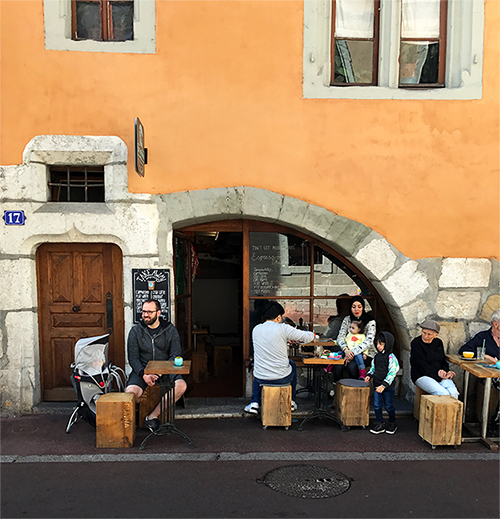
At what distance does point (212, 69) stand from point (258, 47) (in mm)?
617

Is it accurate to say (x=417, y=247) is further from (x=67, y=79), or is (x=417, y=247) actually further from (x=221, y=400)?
(x=67, y=79)

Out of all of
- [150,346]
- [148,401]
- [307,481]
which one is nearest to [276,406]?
[307,481]

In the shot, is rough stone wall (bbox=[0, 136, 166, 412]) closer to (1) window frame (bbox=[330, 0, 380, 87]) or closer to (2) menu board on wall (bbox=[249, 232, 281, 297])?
(2) menu board on wall (bbox=[249, 232, 281, 297])

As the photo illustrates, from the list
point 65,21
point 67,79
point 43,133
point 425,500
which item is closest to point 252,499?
point 425,500

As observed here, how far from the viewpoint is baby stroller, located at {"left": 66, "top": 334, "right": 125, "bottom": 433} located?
477 centimetres

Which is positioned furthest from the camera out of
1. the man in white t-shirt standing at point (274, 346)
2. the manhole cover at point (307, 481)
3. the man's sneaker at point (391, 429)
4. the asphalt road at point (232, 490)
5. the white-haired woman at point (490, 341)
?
the white-haired woman at point (490, 341)

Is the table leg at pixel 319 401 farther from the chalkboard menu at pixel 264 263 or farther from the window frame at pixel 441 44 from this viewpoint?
the window frame at pixel 441 44

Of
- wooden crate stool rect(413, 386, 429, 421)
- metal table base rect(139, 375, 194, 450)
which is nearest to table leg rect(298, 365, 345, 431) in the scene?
wooden crate stool rect(413, 386, 429, 421)

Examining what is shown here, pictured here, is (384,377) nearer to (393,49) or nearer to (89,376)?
(89,376)

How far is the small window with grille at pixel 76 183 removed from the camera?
559 centimetres

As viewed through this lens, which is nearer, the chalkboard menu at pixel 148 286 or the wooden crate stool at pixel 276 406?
the wooden crate stool at pixel 276 406

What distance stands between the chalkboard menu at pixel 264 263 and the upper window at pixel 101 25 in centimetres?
266

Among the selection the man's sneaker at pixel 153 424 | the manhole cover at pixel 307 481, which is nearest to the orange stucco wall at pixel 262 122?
the man's sneaker at pixel 153 424

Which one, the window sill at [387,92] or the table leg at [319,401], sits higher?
the window sill at [387,92]
